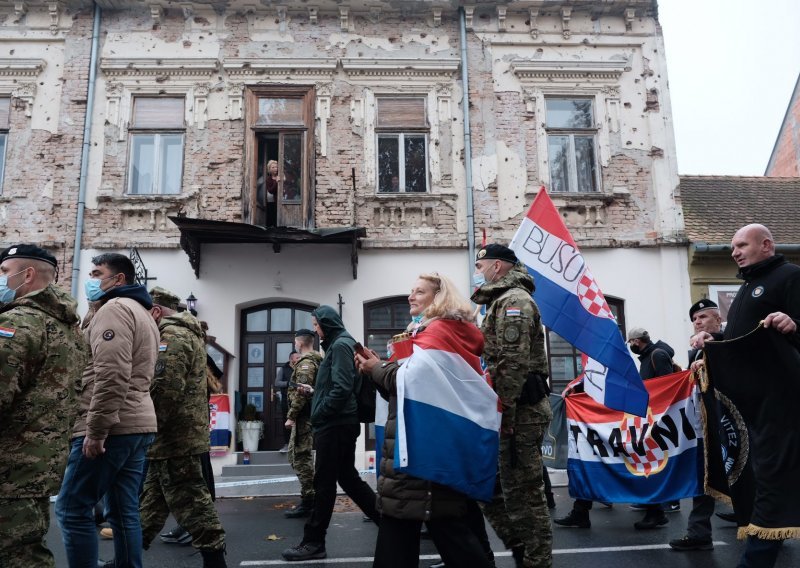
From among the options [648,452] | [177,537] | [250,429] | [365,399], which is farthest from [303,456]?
[250,429]

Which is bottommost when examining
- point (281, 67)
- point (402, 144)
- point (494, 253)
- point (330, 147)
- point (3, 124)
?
point (494, 253)

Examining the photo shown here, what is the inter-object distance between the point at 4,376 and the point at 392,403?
1.87m

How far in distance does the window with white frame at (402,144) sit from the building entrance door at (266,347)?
116 inches

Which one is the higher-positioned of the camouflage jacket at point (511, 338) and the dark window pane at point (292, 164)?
the dark window pane at point (292, 164)

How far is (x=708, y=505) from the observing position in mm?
5715

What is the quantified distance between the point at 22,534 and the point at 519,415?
2893mm

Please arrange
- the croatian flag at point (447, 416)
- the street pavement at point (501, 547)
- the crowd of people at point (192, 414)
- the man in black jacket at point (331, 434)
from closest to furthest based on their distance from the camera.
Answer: the crowd of people at point (192, 414), the croatian flag at point (447, 416), the street pavement at point (501, 547), the man in black jacket at point (331, 434)

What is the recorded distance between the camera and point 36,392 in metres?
3.23

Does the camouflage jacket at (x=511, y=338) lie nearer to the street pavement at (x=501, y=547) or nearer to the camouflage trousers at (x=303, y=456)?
the street pavement at (x=501, y=547)

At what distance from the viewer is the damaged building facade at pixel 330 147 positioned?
1237 centimetres

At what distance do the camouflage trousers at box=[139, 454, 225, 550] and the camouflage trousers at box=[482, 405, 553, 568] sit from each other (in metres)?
1.99

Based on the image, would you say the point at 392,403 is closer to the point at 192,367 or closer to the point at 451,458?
the point at 451,458

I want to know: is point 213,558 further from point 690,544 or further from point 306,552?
point 690,544

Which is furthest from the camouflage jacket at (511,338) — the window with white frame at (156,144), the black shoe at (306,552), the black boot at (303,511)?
the window with white frame at (156,144)
